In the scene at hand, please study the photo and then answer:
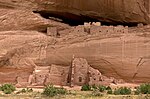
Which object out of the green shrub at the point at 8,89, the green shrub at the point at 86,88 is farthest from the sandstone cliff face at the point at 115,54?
the green shrub at the point at 8,89

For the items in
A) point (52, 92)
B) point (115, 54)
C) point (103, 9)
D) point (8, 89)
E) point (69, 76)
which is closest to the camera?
point (52, 92)

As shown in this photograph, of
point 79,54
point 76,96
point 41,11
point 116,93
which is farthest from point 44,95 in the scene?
point 41,11

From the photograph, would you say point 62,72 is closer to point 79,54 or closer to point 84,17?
point 79,54

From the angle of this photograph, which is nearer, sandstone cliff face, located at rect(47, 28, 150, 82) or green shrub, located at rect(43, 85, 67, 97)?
green shrub, located at rect(43, 85, 67, 97)

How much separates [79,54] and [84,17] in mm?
2153

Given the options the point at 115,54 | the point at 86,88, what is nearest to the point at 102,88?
the point at 86,88

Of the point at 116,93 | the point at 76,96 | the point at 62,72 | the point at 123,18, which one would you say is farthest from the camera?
the point at 123,18

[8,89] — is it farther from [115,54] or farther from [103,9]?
[103,9]

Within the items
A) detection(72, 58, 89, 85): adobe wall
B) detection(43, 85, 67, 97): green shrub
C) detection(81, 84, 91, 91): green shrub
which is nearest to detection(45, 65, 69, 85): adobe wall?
detection(72, 58, 89, 85): adobe wall

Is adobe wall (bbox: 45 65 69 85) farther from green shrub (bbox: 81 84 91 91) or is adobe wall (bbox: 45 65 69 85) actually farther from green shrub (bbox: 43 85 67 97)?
green shrub (bbox: 43 85 67 97)

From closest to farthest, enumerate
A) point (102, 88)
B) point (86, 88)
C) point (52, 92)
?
point (52, 92) → point (102, 88) → point (86, 88)

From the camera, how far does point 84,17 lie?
1767cm

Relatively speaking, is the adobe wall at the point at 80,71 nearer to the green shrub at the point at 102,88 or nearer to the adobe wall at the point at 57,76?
the adobe wall at the point at 57,76

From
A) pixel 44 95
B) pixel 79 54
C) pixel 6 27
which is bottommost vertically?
pixel 44 95
